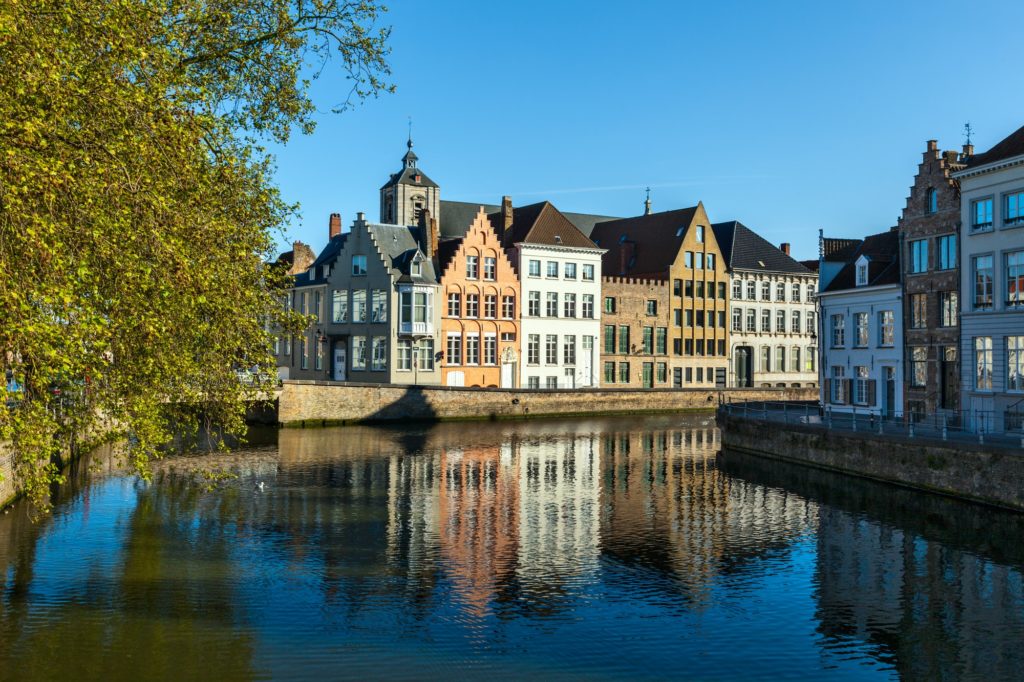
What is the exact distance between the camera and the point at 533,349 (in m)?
71.9

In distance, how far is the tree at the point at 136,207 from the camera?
11598mm

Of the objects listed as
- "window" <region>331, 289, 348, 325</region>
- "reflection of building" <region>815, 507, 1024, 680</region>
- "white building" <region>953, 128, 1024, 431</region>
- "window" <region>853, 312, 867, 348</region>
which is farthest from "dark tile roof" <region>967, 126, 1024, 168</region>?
"window" <region>331, 289, 348, 325</region>

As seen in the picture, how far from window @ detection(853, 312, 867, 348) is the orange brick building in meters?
28.7

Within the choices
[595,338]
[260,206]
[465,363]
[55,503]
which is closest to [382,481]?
[55,503]

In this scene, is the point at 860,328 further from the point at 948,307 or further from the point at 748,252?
the point at 748,252

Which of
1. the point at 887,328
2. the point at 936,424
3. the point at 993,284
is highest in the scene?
the point at 993,284

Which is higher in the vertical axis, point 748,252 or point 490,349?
point 748,252

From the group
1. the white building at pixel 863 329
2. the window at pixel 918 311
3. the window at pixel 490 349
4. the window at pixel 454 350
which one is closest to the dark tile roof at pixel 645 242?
the window at pixel 490 349

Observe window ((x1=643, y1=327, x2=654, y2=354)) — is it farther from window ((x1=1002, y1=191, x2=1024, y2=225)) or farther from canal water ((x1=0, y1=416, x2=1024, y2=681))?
canal water ((x1=0, y1=416, x2=1024, y2=681))

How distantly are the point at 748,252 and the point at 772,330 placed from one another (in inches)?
290

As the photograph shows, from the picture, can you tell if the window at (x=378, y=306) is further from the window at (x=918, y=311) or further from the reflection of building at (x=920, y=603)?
the reflection of building at (x=920, y=603)

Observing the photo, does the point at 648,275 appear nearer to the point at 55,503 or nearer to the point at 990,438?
the point at 990,438

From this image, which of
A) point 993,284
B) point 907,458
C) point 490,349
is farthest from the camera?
point 490,349

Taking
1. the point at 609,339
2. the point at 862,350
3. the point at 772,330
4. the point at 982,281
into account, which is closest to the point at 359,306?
the point at 609,339
